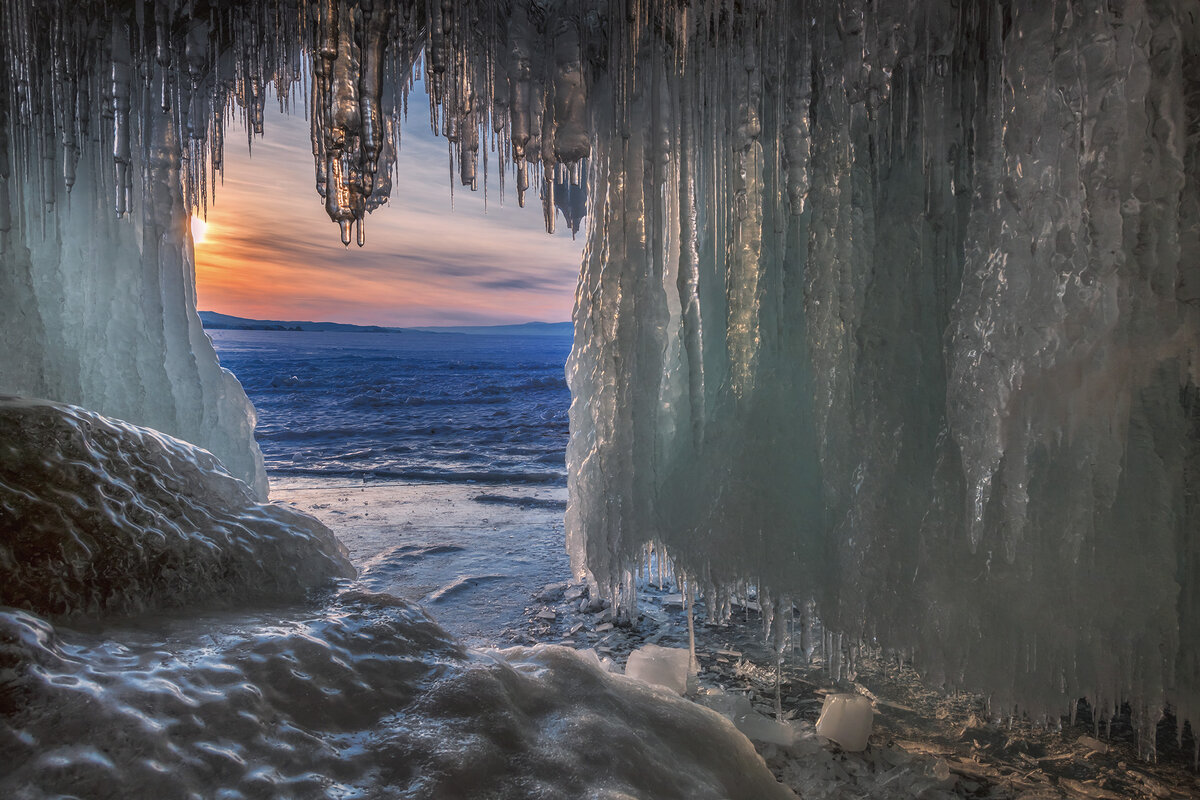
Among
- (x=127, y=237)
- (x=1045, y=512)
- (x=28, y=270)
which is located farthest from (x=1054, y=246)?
(x=28, y=270)

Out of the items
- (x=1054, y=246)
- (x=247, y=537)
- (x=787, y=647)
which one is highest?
(x=1054, y=246)

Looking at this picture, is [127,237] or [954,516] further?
[127,237]

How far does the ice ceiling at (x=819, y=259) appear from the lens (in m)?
2.30

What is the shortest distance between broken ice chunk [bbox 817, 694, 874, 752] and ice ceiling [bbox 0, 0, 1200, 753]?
0.96ft

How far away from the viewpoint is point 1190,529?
92.0 inches

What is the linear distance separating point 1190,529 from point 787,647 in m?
1.82

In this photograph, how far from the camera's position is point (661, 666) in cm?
307

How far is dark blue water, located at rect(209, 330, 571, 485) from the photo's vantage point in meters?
9.61

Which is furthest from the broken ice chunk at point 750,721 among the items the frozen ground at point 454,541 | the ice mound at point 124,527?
the ice mound at point 124,527

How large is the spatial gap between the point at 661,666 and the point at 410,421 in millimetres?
12453

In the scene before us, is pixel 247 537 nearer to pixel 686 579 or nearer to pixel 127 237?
pixel 686 579

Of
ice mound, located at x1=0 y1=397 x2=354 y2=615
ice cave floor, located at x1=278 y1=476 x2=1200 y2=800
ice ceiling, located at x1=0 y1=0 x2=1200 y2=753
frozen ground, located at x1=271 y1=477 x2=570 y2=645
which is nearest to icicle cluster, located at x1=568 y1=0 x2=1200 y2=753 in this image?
ice ceiling, located at x1=0 y1=0 x2=1200 y2=753

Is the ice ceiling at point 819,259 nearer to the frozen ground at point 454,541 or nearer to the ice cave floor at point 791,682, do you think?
the ice cave floor at point 791,682

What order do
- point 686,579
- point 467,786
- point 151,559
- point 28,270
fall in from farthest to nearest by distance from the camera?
point 28,270, point 686,579, point 151,559, point 467,786
